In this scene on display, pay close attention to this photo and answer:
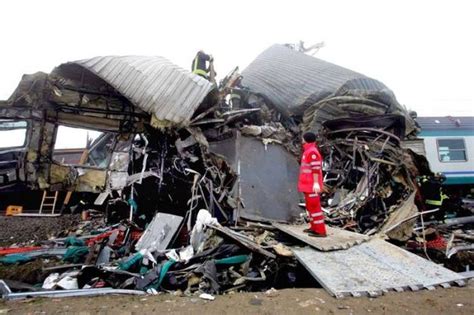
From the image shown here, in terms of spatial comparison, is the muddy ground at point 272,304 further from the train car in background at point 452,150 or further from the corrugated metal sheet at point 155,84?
the train car in background at point 452,150

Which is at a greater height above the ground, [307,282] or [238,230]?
[238,230]

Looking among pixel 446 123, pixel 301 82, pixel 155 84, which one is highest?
pixel 301 82

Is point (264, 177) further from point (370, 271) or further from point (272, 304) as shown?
point (272, 304)

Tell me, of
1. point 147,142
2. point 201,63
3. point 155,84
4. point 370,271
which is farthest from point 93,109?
point 370,271

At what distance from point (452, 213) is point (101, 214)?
9845mm

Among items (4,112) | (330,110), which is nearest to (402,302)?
(330,110)

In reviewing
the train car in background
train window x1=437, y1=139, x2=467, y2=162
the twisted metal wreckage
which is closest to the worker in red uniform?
the twisted metal wreckage

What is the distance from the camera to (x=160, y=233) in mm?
4980

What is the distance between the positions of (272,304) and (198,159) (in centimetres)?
348

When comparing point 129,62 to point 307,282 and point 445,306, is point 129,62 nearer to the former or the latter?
point 307,282

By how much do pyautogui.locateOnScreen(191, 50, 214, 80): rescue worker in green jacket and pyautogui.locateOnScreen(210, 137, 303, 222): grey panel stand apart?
8.28 feet

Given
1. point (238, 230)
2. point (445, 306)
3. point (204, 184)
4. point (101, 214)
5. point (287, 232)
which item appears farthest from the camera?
point (101, 214)

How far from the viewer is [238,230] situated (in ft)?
15.8

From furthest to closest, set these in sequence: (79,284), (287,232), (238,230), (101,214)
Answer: (101,214)
(238,230)
(287,232)
(79,284)
